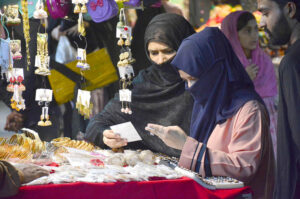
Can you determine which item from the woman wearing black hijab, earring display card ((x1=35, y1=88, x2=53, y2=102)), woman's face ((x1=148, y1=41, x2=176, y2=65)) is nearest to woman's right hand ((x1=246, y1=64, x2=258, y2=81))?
the woman wearing black hijab

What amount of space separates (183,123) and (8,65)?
124 centimetres

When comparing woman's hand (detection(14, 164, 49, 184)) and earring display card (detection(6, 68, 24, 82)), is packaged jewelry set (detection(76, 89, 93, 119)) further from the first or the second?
woman's hand (detection(14, 164, 49, 184))

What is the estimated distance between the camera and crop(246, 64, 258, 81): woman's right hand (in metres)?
4.19

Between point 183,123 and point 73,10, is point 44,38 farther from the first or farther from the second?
point 183,123

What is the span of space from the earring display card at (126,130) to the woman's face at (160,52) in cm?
48

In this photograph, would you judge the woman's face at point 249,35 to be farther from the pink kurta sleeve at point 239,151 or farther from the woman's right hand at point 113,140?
the pink kurta sleeve at point 239,151

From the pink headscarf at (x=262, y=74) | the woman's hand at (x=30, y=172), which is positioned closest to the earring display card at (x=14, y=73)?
the woman's hand at (x=30, y=172)

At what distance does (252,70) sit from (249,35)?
0.32 metres

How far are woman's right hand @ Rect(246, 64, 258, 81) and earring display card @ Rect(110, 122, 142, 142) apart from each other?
146cm

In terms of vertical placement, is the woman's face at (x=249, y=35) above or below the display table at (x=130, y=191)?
above

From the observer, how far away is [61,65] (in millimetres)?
3986

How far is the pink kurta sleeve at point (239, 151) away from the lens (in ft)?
7.55

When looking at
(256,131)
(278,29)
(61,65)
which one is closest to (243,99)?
(256,131)

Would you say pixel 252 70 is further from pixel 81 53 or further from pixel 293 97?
pixel 293 97
